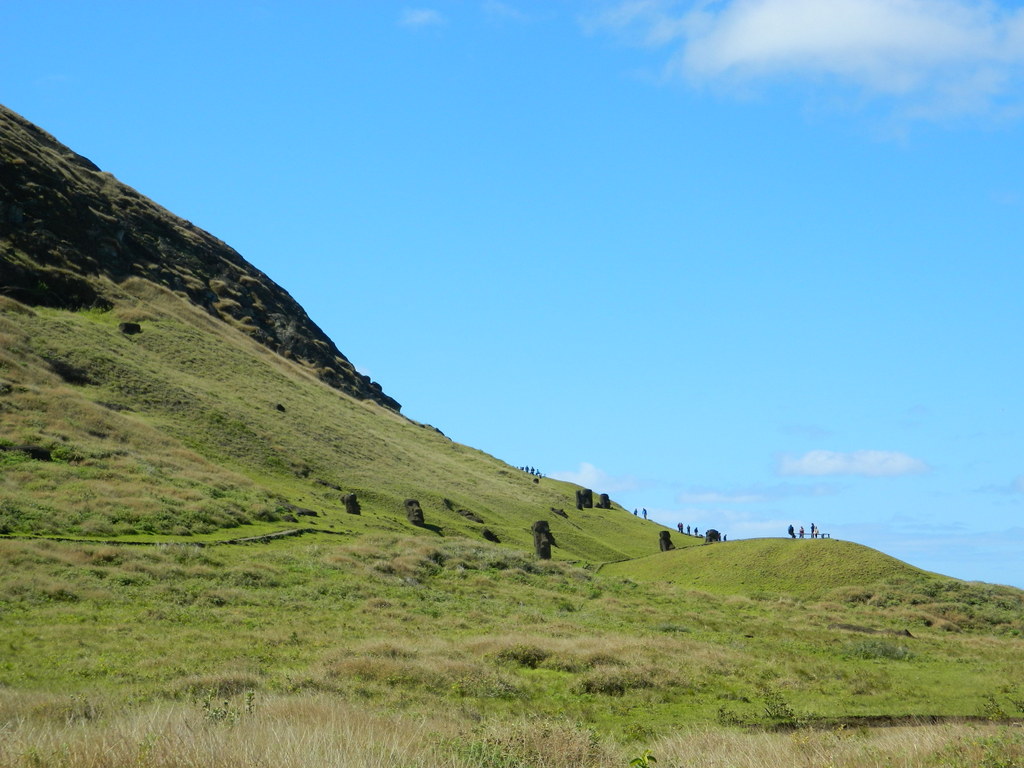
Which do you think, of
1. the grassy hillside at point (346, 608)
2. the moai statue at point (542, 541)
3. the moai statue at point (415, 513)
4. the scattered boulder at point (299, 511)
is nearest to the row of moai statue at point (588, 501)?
the grassy hillside at point (346, 608)

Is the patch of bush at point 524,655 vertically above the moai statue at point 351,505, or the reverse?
the moai statue at point 351,505

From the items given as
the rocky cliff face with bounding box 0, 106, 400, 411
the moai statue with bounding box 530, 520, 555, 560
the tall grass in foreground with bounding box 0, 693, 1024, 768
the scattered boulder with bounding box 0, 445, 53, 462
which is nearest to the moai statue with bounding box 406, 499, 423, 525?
the moai statue with bounding box 530, 520, 555, 560

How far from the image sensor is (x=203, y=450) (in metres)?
80.8

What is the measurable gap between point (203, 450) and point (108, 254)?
5281 centimetres

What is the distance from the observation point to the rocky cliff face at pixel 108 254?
107 meters

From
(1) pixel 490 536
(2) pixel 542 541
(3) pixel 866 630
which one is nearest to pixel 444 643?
(3) pixel 866 630

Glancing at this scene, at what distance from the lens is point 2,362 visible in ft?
250

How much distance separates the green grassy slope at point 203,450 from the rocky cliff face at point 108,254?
4.56 m

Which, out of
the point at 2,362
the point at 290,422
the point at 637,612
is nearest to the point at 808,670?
the point at 637,612

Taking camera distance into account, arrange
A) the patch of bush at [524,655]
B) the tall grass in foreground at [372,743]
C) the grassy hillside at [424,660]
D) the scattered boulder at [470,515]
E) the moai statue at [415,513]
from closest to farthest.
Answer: the tall grass in foreground at [372,743] → the grassy hillside at [424,660] → the patch of bush at [524,655] → the moai statue at [415,513] → the scattered boulder at [470,515]

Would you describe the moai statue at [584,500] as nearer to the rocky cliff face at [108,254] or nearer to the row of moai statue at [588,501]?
the row of moai statue at [588,501]

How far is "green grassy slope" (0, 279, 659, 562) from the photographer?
55.7 metres

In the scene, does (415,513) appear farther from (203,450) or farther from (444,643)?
(444,643)

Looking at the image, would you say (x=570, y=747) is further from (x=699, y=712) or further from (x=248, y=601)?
(x=248, y=601)
